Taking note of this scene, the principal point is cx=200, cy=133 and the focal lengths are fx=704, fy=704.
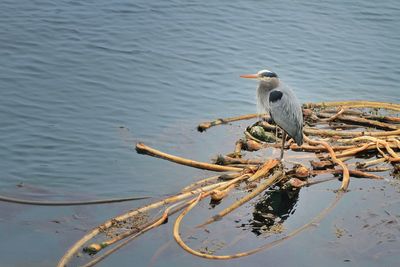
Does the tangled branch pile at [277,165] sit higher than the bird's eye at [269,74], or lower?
lower

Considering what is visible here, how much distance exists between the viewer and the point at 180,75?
667 inches

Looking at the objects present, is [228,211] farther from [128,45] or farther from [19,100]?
[128,45]

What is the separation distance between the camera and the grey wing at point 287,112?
420 inches

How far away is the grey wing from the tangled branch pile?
46cm

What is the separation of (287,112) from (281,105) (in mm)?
304

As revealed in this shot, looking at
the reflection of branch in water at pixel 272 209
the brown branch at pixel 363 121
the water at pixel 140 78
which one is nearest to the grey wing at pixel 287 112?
the reflection of branch in water at pixel 272 209

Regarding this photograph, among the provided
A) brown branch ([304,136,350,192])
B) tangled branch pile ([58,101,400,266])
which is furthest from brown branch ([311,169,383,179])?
brown branch ([304,136,350,192])

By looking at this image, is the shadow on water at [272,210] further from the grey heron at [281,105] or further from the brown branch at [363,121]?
the brown branch at [363,121]

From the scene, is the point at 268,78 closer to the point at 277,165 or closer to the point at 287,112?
the point at 287,112

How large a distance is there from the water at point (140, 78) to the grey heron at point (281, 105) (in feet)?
4.06

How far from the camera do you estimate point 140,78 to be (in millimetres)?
16500

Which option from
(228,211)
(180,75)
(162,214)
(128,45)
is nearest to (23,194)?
(162,214)

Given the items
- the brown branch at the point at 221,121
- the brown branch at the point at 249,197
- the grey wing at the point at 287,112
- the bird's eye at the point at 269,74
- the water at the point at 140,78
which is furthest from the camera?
the brown branch at the point at 221,121

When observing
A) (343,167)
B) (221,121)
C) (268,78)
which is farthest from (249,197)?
(221,121)
